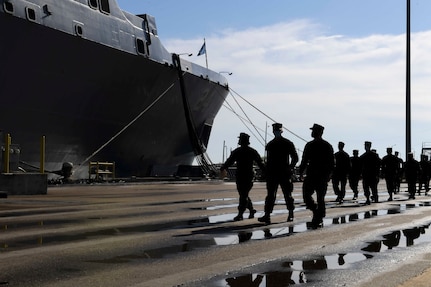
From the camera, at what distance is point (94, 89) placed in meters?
29.7

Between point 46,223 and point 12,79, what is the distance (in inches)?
641

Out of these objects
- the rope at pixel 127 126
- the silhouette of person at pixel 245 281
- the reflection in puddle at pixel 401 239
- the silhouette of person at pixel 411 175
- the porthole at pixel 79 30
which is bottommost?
the reflection in puddle at pixel 401 239

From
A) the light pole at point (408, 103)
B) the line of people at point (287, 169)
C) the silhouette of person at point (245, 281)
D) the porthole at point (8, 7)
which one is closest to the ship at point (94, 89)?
the porthole at point (8, 7)

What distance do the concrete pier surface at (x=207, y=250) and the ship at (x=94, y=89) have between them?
14152mm

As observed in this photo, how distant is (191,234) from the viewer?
8.96 m

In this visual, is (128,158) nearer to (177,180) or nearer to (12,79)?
(177,180)

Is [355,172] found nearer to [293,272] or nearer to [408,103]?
[293,272]

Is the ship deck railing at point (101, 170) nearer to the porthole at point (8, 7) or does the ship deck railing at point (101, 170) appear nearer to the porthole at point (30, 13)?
the porthole at point (30, 13)

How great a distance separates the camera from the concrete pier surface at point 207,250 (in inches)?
217

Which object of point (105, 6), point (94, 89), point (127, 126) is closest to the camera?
point (94, 89)

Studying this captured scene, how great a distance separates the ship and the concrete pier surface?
14.2 meters

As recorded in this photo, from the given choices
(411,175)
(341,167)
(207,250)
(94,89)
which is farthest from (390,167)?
(94,89)

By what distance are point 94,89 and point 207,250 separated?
76.5ft

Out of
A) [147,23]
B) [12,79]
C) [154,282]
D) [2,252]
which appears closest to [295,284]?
[154,282]
